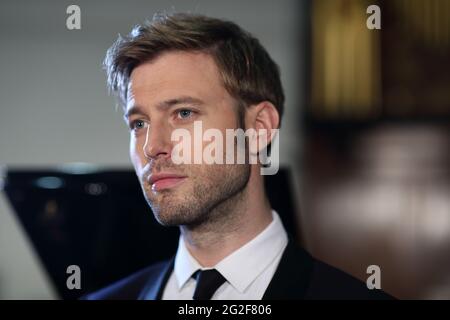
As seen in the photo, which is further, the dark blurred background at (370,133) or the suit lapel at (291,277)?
the dark blurred background at (370,133)

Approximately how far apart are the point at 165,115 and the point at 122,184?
32cm

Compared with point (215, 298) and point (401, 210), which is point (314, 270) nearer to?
point (215, 298)

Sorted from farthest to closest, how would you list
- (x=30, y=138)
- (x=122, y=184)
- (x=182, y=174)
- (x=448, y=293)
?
(x=448, y=293) → (x=30, y=138) → (x=122, y=184) → (x=182, y=174)

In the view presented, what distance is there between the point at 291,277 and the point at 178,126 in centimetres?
28

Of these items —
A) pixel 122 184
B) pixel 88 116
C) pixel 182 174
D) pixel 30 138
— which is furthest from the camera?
pixel 30 138

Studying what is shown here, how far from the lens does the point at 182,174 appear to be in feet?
3.18

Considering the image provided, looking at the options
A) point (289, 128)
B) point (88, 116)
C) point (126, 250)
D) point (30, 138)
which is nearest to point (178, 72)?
point (126, 250)

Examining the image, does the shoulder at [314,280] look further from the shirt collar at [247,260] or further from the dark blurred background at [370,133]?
the dark blurred background at [370,133]

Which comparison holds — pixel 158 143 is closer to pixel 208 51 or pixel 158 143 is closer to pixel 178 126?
pixel 178 126

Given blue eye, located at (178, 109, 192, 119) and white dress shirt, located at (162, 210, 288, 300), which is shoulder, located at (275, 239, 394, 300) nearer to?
white dress shirt, located at (162, 210, 288, 300)

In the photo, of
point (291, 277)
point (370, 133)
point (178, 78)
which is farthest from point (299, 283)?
point (370, 133)

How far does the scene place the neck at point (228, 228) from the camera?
100 centimetres

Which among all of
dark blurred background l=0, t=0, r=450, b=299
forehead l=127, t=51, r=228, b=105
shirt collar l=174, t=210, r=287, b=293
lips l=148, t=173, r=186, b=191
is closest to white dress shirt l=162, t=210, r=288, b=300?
shirt collar l=174, t=210, r=287, b=293

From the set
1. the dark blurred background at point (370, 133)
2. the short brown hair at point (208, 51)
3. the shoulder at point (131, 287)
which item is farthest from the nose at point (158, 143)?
the dark blurred background at point (370, 133)
